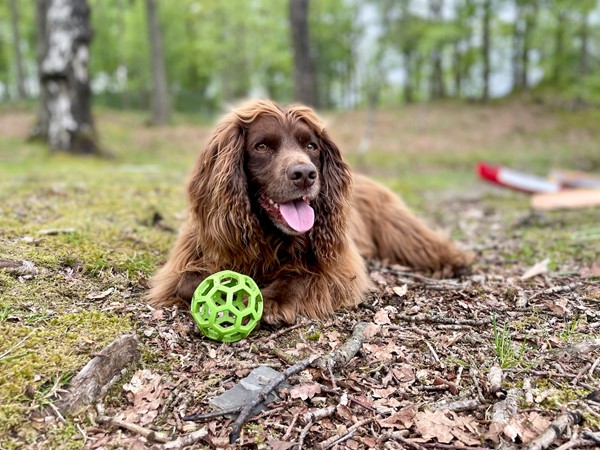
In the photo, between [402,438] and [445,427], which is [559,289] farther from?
[402,438]

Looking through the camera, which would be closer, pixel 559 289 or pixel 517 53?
pixel 559 289

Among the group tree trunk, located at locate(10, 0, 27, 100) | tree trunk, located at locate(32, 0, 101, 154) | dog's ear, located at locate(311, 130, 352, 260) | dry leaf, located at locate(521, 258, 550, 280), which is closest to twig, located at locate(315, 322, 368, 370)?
dog's ear, located at locate(311, 130, 352, 260)

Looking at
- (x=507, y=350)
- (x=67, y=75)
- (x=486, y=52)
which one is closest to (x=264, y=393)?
(x=507, y=350)

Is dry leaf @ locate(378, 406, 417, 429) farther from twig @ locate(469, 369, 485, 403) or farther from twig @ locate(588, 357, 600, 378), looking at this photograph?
twig @ locate(588, 357, 600, 378)

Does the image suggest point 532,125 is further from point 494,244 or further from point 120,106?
point 120,106

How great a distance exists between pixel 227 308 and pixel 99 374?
79 centimetres

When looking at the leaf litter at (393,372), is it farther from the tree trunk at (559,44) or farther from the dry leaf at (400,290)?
the tree trunk at (559,44)

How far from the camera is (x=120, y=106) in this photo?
39.8 metres

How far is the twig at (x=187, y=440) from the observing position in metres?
2.29

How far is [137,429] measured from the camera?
2.36 m

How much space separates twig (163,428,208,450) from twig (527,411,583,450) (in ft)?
4.76

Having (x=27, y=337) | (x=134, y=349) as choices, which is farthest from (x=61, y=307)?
(x=134, y=349)

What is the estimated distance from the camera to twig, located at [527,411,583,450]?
7.26 feet

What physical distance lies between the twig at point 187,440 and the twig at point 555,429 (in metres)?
1.45
